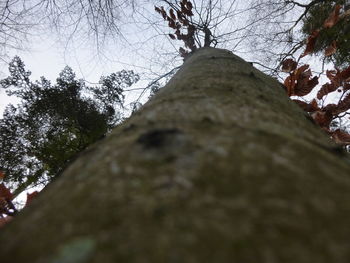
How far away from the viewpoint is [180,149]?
1.66 feet

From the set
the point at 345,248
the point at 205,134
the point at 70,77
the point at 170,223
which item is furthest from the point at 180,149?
the point at 70,77

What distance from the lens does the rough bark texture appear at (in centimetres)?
32

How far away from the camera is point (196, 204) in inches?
14.7

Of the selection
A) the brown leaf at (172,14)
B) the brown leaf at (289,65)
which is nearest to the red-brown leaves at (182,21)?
the brown leaf at (172,14)

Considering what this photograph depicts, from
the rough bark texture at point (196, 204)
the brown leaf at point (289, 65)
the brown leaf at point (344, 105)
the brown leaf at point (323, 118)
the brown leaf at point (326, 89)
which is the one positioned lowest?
the rough bark texture at point (196, 204)

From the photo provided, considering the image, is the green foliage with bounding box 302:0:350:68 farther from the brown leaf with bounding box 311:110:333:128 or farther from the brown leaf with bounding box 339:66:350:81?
the brown leaf with bounding box 311:110:333:128

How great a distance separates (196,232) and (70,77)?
7.03 metres

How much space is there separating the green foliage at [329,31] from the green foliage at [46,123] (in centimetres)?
453

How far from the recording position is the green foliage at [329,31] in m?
4.78

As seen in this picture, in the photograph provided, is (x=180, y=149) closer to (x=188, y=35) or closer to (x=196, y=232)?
(x=196, y=232)

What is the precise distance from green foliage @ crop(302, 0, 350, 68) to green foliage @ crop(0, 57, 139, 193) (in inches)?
178

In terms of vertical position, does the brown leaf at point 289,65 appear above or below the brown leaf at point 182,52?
below

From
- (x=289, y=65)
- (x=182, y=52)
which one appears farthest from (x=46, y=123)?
(x=289, y=65)

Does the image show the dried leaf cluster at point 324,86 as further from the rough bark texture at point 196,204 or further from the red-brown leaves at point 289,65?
the rough bark texture at point 196,204
